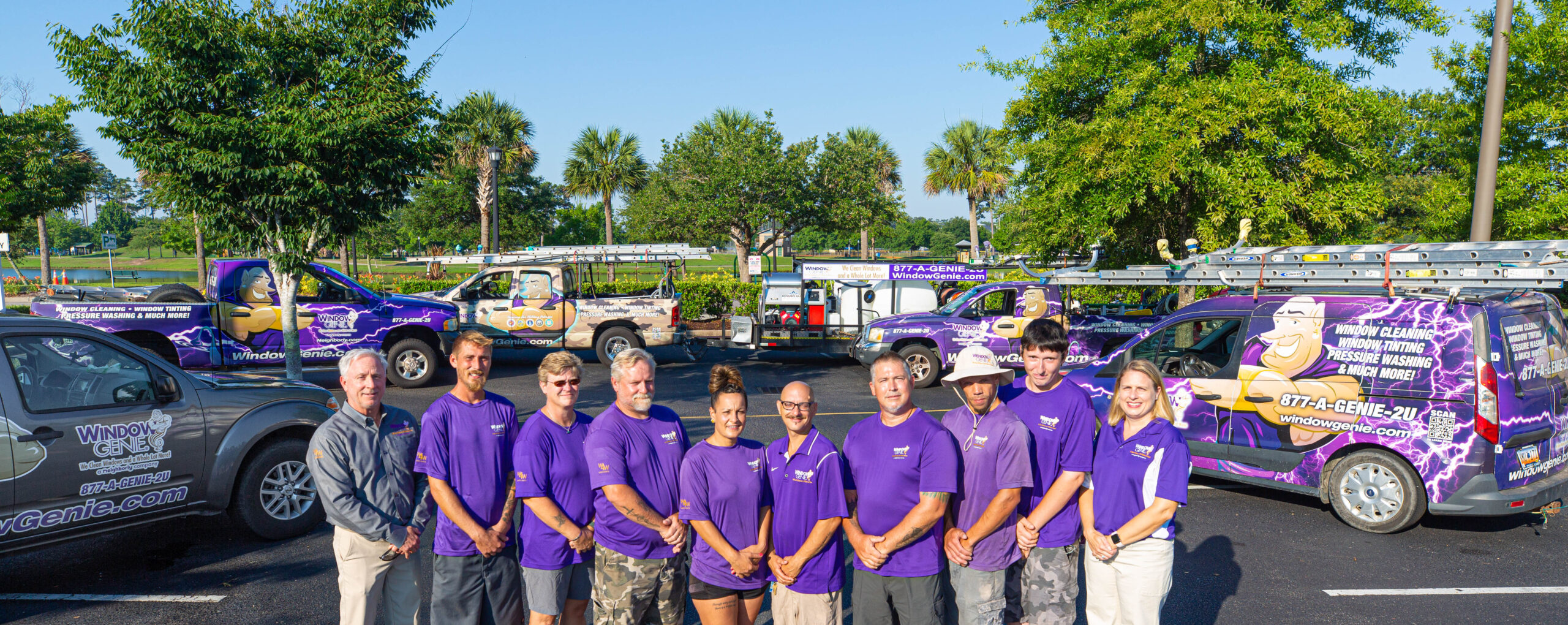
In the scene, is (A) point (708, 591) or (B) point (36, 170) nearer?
(A) point (708, 591)

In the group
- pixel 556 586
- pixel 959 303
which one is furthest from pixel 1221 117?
pixel 556 586

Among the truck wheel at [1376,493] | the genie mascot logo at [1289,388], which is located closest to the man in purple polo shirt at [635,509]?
the genie mascot logo at [1289,388]

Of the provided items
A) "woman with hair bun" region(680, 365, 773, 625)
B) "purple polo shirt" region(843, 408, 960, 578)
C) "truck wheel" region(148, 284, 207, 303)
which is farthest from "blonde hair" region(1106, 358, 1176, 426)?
"truck wheel" region(148, 284, 207, 303)

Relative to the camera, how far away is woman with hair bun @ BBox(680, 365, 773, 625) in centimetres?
334

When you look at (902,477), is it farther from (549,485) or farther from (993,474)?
(549,485)

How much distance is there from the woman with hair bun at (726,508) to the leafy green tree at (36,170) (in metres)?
13.3

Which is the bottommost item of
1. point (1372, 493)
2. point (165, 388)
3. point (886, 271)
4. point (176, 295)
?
point (1372, 493)

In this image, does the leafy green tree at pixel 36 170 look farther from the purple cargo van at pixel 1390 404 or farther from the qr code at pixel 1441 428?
the qr code at pixel 1441 428

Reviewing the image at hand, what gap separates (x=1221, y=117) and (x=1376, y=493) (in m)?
6.56

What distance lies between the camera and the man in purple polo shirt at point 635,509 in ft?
11.3

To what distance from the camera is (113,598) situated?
16.0ft

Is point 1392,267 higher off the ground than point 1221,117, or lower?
lower

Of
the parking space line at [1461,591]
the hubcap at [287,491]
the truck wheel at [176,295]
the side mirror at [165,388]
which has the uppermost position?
the truck wheel at [176,295]

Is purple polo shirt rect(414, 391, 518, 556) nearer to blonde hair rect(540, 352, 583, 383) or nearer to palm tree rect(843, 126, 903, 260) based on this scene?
blonde hair rect(540, 352, 583, 383)
